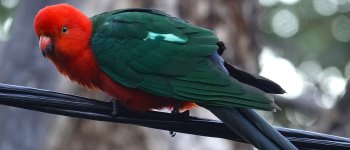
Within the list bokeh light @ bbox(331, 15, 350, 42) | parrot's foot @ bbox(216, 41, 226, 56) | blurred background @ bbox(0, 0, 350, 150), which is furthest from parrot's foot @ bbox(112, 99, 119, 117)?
bokeh light @ bbox(331, 15, 350, 42)

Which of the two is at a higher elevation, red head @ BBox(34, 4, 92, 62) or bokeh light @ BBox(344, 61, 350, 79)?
bokeh light @ BBox(344, 61, 350, 79)

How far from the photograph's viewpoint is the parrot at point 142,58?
4.43m

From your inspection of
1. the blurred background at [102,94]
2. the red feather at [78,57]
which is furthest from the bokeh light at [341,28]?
the red feather at [78,57]

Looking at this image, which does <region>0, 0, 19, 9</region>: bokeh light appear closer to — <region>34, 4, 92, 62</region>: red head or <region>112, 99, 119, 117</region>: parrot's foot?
<region>34, 4, 92, 62</region>: red head

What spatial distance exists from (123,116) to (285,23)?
9966mm

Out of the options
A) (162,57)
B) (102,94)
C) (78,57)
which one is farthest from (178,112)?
(102,94)

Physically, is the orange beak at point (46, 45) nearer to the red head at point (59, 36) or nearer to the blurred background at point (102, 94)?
the red head at point (59, 36)

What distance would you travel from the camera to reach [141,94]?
180 inches

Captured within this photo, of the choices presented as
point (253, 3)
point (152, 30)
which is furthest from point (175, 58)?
point (253, 3)

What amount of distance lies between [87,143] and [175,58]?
4485mm

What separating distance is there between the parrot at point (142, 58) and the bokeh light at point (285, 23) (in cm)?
919

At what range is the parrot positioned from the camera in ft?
14.5

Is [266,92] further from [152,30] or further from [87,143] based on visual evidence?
[87,143]

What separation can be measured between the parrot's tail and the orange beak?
1.11 meters
